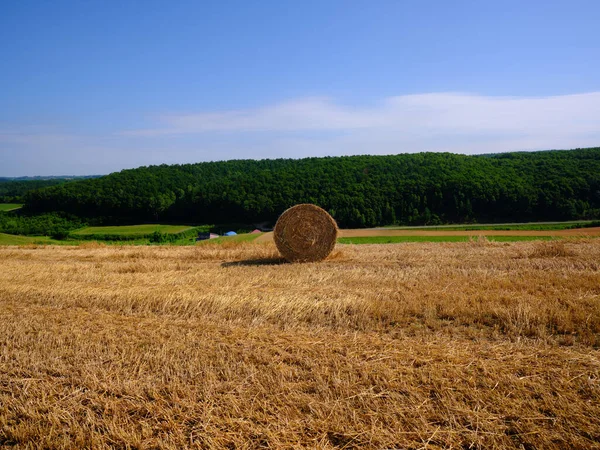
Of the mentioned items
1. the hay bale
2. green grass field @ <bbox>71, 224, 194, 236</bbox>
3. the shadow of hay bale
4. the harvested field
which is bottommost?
green grass field @ <bbox>71, 224, 194, 236</bbox>

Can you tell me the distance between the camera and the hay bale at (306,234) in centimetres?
1598

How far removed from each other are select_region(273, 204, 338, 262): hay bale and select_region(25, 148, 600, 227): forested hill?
35.4m

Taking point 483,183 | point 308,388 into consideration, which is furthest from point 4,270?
point 483,183

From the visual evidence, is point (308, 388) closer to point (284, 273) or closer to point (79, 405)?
point (79, 405)

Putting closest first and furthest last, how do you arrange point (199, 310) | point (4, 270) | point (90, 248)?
point (199, 310), point (4, 270), point (90, 248)

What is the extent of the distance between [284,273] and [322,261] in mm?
3300

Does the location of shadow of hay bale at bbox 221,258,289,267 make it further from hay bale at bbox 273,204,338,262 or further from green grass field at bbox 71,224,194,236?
green grass field at bbox 71,224,194,236

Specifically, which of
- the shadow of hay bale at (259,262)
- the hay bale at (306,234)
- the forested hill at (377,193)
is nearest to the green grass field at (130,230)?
the forested hill at (377,193)

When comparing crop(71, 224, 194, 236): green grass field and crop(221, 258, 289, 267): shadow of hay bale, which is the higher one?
crop(221, 258, 289, 267): shadow of hay bale

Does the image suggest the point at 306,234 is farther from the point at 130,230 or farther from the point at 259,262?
the point at 130,230

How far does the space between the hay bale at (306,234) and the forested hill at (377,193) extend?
35.4 m

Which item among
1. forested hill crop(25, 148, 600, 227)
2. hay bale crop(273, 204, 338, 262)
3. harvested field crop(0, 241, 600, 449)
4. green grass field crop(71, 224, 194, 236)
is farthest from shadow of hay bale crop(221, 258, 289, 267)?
forested hill crop(25, 148, 600, 227)

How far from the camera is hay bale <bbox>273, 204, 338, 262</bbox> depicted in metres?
16.0

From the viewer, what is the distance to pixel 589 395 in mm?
4762
